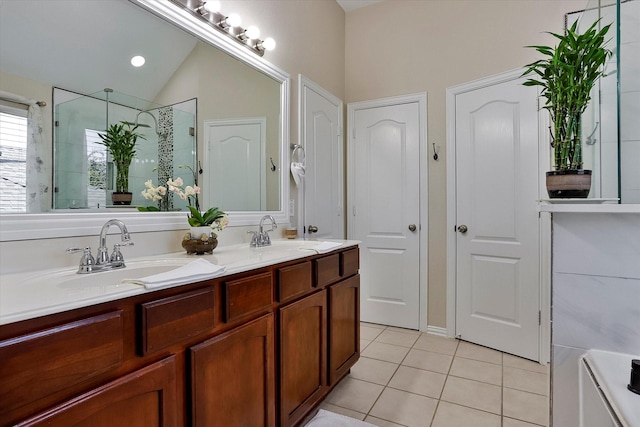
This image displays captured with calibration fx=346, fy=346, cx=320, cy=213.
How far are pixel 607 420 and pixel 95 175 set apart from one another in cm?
188

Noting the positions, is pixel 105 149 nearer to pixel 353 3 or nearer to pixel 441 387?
pixel 441 387

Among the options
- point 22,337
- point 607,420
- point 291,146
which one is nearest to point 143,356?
point 22,337

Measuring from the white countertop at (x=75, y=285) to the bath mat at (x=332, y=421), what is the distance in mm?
888

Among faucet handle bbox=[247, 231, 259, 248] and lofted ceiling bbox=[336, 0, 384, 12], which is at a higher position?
lofted ceiling bbox=[336, 0, 384, 12]

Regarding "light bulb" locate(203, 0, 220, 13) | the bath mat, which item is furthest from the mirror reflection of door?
the bath mat

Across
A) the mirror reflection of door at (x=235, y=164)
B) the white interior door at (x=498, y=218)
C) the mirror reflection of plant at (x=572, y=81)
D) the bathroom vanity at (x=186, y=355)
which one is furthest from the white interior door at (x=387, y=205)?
the mirror reflection of plant at (x=572, y=81)

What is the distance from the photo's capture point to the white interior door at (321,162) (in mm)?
2769

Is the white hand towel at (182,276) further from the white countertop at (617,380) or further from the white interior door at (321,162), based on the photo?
the white interior door at (321,162)

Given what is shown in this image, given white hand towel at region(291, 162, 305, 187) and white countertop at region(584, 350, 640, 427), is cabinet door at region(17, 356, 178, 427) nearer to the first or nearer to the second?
white countertop at region(584, 350, 640, 427)

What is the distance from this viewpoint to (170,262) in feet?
4.64

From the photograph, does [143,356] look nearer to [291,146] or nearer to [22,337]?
[22,337]

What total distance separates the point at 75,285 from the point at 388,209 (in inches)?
106

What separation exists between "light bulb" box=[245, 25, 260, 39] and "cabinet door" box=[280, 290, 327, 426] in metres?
1.59

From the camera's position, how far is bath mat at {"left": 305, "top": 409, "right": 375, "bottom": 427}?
1759mm
